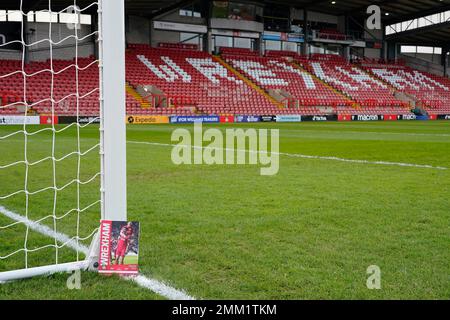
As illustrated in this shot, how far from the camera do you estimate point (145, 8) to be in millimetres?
28891

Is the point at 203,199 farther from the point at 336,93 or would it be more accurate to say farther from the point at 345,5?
the point at 345,5

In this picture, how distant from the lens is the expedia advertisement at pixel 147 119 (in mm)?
23625

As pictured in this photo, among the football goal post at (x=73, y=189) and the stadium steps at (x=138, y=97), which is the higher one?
the stadium steps at (x=138, y=97)

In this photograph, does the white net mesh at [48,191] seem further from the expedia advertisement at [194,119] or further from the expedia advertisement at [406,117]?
the expedia advertisement at [406,117]

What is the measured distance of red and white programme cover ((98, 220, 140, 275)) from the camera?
275cm

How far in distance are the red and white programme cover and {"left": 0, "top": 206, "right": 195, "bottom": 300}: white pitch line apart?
0.28ft

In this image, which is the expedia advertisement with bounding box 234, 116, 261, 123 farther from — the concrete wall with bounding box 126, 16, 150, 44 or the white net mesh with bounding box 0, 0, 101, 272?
the white net mesh with bounding box 0, 0, 101, 272

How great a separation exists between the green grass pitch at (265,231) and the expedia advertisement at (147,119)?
54.9 ft

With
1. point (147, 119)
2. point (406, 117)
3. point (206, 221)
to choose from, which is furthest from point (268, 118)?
point (206, 221)

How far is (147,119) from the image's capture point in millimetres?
24125

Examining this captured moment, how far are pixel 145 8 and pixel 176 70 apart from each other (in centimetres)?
418

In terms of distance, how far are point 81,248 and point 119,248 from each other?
1.95 feet

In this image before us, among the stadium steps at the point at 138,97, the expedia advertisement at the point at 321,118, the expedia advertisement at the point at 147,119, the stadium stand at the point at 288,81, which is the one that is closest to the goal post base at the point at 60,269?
the expedia advertisement at the point at 147,119

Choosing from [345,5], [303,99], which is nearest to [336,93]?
[303,99]
